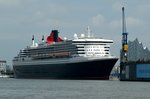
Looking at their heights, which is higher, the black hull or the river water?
the black hull

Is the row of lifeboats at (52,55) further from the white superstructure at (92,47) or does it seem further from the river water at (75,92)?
the river water at (75,92)

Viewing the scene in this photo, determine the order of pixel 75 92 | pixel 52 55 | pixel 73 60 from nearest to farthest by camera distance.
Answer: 1. pixel 75 92
2. pixel 73 60
3. pixel 52 55

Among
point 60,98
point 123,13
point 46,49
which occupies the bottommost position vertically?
point 60,98

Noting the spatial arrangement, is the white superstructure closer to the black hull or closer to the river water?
the black hull

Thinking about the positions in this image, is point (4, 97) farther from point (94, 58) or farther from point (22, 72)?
point (22, 72)

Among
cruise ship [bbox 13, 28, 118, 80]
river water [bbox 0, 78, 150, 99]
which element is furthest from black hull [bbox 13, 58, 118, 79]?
river water [bbox 0, 78, 150, 99]

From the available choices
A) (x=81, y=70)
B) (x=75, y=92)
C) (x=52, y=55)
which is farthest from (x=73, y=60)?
(x=75, y=92)

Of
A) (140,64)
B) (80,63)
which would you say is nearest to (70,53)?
(80,63)

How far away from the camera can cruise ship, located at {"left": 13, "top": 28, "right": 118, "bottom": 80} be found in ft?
A: 449

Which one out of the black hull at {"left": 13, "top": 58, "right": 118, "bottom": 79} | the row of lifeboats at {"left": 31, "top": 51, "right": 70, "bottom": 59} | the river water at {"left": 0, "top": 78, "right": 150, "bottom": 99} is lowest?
the river water at {"left": 0, "top": 78, "right": 150, "bottom": 99}

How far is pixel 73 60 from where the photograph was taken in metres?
138

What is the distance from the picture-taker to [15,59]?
16900cm

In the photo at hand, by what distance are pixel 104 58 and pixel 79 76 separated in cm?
726

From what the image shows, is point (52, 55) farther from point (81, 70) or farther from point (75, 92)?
point (75, 92)
